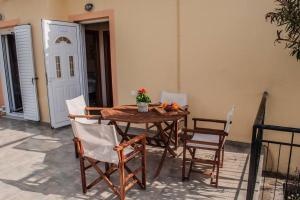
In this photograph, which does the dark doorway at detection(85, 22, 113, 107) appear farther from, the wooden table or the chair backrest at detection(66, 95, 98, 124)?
the wooden table

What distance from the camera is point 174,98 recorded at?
4660 millimetres

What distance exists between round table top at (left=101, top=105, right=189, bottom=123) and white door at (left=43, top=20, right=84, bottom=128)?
2.08 metres

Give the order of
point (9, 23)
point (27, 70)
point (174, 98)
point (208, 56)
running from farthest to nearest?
point (9, 23)
point (27, 70)
point (174, 98)
point (208, 56)

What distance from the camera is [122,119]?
3.48 meters

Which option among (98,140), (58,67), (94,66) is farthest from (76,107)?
(94,66)

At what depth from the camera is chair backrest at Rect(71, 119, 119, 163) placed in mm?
2637

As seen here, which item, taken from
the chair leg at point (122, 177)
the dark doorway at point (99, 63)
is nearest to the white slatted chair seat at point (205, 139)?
the chair leg at point (122, 177)

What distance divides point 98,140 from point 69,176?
1.14 metres

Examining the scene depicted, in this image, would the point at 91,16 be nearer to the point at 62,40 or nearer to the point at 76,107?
the point at 62,40

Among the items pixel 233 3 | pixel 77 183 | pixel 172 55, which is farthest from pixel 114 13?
pixel 77 183

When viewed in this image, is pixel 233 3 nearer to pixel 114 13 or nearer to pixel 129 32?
pixel 129 32

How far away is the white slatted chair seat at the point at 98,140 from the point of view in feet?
8.65

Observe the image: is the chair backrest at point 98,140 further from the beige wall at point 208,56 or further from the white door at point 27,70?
the white door at point 27,70

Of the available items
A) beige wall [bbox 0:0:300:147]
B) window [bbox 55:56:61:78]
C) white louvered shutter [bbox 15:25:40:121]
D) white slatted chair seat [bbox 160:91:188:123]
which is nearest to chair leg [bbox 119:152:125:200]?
white slatted chair seat [bbox 160:91:188:123]
